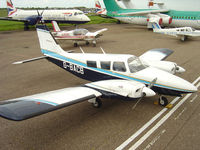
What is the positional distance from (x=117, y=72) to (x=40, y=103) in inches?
147

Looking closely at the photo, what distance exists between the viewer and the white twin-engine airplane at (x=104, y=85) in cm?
499

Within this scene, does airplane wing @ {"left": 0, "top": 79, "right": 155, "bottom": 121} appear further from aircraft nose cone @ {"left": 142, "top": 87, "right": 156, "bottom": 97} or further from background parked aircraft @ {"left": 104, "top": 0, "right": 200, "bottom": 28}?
background parked aircraft @ {"left": 104, "top": 0, "right": 200, "bottom": 28}

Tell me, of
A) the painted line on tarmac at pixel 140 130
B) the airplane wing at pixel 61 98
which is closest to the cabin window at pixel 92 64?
the airplane wing at pixel 61 98

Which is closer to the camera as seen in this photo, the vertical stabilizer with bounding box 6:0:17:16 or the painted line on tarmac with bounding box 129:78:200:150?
the painted line on tarmac with bounding box 129:78:200:150

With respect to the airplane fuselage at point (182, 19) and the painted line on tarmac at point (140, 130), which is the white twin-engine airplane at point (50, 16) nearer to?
the airplane fuselage at point (182, 19)

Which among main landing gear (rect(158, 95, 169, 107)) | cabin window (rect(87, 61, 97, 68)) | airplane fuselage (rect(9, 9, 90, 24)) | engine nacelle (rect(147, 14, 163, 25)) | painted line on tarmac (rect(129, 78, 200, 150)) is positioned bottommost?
painted line on tarmac (rect(129, 78, 200, 150))

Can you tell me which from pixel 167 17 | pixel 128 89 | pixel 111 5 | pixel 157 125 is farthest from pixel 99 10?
pixel 157 125

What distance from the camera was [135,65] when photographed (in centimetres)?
745

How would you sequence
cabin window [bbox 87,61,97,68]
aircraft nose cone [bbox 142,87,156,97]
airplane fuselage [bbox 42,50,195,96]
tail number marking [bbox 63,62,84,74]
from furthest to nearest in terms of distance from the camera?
tail number marking [bbox 63,62,84,74], cabin window [bbox 87,61,97,68], airplane fuselage [bbox 42,50,195,96], aircraft nose cone [bbox 142,87,156,97]

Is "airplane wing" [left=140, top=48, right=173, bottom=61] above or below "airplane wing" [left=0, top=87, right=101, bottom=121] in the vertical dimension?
above

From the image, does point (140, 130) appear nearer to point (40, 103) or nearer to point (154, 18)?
point (40, 103)

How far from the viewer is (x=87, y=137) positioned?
18.3ft

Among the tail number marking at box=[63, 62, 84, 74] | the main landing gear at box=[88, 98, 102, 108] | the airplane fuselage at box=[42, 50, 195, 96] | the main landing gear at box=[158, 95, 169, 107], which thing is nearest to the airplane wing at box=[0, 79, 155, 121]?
the main landing gear at box=[88, 98, 102, 108]

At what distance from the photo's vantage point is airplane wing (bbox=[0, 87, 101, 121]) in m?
4.47
